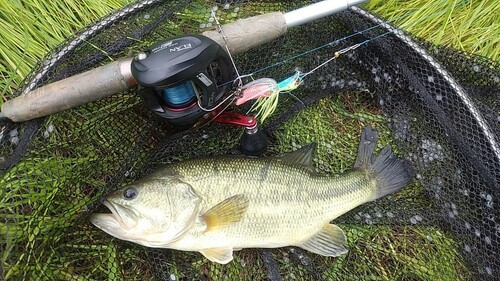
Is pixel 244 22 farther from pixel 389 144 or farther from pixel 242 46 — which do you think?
pixel 389 144

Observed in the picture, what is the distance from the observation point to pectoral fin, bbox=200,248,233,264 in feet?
8.57

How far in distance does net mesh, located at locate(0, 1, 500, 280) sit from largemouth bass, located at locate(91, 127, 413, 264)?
0.17 meters

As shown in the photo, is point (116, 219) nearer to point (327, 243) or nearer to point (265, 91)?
point (265, 91)

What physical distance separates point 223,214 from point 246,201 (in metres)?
0.15

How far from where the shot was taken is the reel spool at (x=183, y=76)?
2.11m

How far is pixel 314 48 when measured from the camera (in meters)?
2.98

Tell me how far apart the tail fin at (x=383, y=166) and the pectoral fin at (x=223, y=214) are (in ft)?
2.51

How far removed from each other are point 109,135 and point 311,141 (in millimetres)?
1125

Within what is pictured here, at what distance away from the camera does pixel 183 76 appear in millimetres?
2129

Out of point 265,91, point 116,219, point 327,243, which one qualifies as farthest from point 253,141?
point 116,219

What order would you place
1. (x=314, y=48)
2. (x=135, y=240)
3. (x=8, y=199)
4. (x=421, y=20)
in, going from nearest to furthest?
(x=8, y=199)
(x=135, y=240)
(x=314, y=48)
(x=421, y=20)

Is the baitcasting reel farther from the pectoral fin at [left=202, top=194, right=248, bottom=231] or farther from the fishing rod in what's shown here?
the pectoral fin at [left=202, top=194, right=248, bottom=231]

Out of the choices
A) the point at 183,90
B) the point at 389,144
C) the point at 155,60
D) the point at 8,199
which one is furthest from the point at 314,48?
the point at 8,199

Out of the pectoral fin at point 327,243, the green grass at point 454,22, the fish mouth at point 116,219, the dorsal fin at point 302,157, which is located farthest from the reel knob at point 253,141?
the green grass at point 454,22
